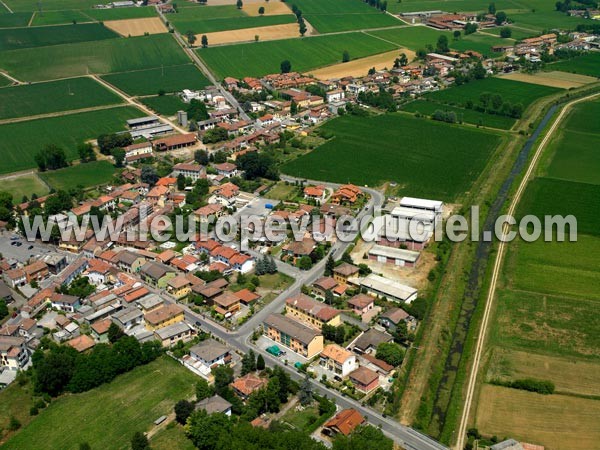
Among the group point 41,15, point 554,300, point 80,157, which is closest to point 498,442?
point 554,300

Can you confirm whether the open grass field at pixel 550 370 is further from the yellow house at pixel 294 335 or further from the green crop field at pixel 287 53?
the green crop field at pixel 287 53

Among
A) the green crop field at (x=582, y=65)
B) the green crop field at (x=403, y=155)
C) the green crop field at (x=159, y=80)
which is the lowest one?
the green crop field at (x=403, y=155)

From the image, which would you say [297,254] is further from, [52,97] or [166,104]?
[52,97]

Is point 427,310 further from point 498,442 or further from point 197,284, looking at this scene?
point 197,284

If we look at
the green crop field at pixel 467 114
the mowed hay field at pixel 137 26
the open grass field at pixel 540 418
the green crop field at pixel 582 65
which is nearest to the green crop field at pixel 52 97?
the mowed hay field at pixel 137 26

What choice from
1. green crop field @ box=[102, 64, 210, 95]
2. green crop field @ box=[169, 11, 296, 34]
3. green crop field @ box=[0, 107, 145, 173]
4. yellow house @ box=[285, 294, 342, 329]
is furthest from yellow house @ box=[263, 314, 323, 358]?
green crop field @ box=[169, 11, 296, 34]

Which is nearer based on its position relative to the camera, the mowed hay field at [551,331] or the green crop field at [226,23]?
the mowed hay field at [551,331]

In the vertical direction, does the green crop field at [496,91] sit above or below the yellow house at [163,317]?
above
